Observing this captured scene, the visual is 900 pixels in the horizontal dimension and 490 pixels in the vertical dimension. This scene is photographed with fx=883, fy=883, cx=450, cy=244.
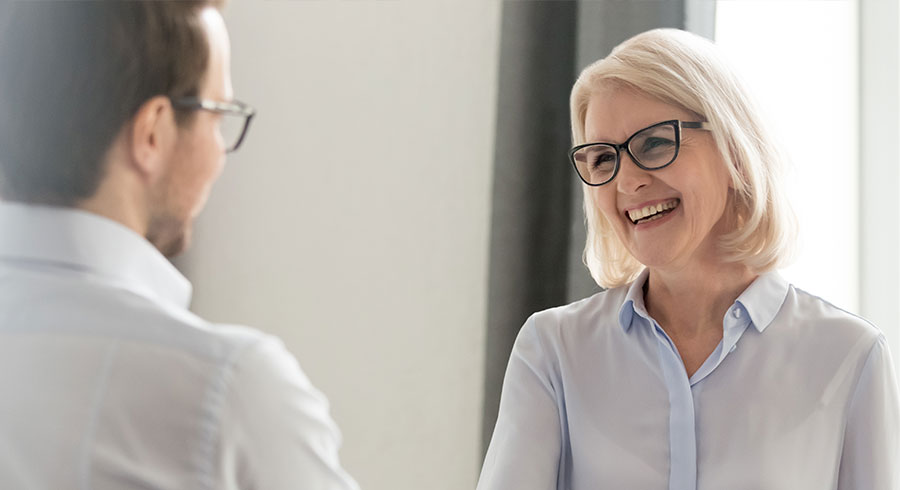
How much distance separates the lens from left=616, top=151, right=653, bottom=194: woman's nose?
54.3 inches

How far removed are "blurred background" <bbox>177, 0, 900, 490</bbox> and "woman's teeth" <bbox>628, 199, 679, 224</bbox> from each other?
487mm

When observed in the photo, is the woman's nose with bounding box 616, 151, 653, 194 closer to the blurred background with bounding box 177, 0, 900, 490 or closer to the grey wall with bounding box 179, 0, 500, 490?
the blurred background with bounding box 177, 0, 900, 490

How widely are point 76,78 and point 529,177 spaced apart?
54.1 inches

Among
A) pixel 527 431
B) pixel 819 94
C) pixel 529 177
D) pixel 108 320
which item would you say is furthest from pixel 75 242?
pixel 819 94

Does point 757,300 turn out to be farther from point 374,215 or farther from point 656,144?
point 374,215

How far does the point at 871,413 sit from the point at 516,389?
529mm

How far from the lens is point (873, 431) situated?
4.21 feet

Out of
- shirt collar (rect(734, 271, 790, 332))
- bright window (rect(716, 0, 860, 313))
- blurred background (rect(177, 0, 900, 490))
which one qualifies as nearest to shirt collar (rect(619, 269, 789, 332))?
shirt collar (rect(734, 271, 790, 332))

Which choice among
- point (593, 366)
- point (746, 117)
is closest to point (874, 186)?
point (746, 117)

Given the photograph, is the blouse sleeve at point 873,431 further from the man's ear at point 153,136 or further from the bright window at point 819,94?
the man's ear at point 153,136

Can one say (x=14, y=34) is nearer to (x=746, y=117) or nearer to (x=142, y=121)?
(x=142, y=121)

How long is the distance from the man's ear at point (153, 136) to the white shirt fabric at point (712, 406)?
789 millimetres

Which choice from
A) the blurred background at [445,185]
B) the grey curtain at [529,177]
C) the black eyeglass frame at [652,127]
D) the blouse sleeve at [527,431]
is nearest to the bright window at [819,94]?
the blurred background at [445,185]

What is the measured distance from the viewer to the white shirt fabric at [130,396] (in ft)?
2.26
